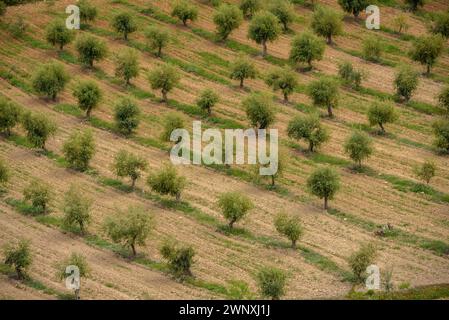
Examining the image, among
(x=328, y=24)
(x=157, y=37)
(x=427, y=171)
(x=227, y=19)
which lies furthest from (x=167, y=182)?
(x=328, y=24)

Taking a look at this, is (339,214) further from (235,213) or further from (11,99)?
(11,99)

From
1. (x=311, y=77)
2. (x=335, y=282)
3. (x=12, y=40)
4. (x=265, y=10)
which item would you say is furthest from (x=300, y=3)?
(x=335, y=282)

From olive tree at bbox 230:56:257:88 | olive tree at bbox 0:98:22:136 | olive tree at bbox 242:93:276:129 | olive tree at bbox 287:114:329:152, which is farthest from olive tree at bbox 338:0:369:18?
olive tree at bbox 0:98:22:136

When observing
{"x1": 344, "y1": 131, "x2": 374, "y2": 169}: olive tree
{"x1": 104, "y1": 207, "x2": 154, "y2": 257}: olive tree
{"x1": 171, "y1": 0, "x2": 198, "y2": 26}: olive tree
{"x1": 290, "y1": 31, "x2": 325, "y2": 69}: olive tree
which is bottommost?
{"x1": 104, "y1": 207, "x2": 154, "y2": 257}: olive tree

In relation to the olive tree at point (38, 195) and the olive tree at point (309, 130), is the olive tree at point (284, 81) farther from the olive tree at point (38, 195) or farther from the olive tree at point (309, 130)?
the olive tree at point (38, 195)

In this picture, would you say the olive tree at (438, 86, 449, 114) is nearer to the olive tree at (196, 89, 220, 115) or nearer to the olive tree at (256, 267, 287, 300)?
the olive tree at (196, 89, 220, 115)

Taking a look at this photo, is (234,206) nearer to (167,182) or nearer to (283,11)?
(167,182)
